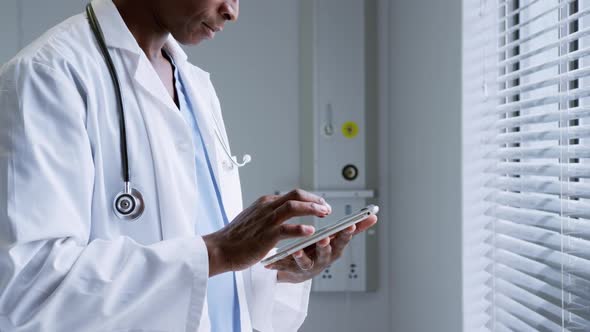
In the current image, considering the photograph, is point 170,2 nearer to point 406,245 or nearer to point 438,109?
point 438,109

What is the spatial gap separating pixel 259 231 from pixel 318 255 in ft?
0.81

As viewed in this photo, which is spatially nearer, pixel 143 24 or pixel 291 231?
pixel 291 231

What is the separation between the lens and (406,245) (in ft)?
6.95

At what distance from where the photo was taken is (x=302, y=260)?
1.06 m

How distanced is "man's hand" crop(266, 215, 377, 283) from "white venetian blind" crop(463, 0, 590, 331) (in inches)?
18.8

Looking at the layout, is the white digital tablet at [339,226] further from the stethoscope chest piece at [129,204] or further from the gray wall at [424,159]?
the gray wall at [424,159]

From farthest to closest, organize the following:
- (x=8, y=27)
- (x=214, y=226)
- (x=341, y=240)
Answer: (x=8, y=27) → (x=214, y=226) → (x=341, y=240)

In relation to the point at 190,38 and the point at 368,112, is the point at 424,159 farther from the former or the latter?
the point at 190,38

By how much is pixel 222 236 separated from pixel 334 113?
1.44 meters

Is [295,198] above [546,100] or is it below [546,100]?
below

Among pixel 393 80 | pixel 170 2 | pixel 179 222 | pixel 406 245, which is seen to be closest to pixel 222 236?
pixel 179 222

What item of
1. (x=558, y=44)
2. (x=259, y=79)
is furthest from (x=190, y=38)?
(x=259, y=79)

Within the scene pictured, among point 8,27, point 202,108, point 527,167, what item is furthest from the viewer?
point 8,27

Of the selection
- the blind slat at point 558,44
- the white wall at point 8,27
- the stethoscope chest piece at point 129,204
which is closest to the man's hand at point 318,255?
the stethoscope chest piece at point 129,204
